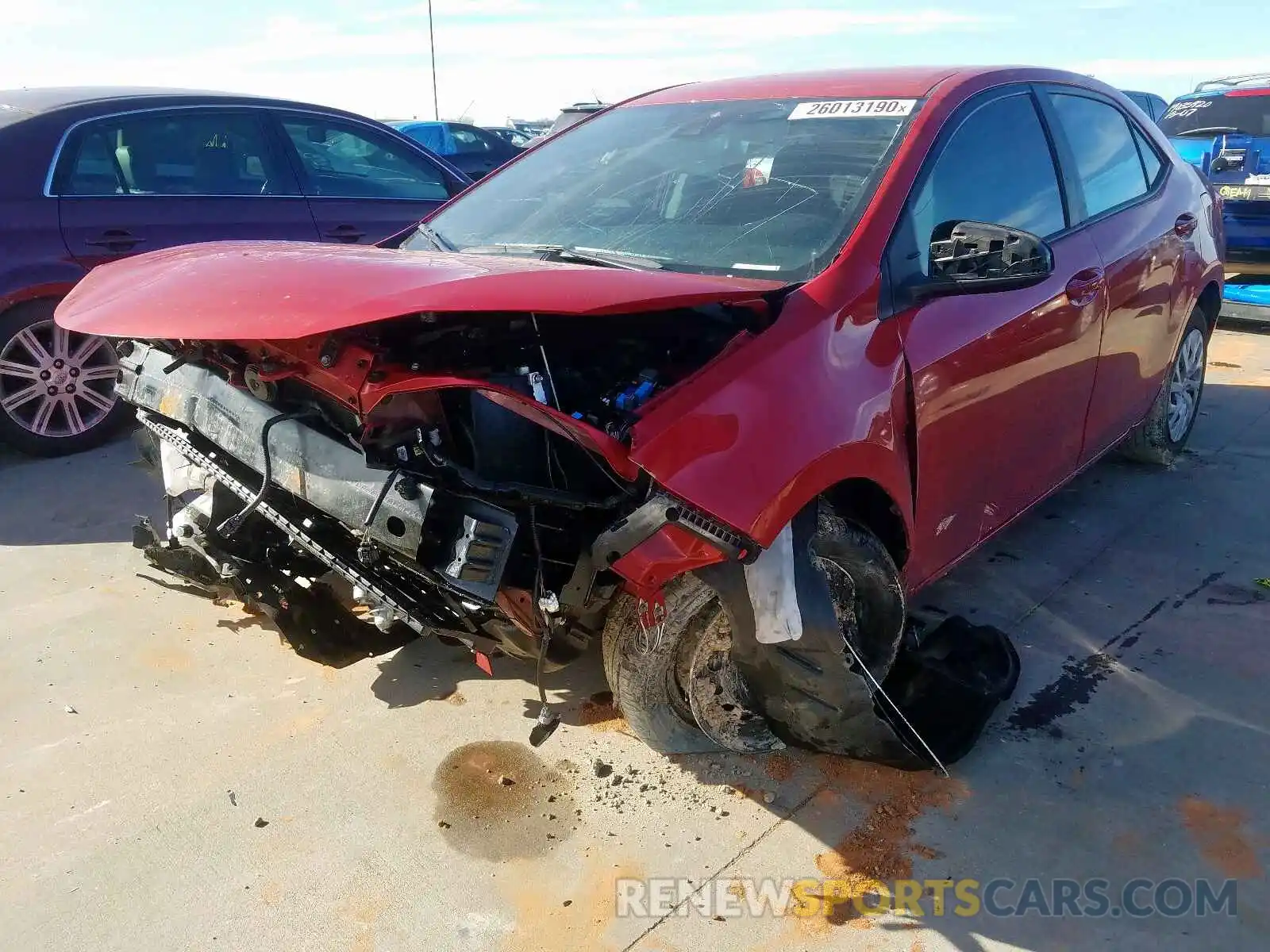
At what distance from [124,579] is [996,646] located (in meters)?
3.14

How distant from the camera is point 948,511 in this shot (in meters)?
2.81

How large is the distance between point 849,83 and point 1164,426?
8.46 ft

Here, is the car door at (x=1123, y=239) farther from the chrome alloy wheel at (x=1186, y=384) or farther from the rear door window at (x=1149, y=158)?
the chrome alloy wheel at (x=1186, y=384)

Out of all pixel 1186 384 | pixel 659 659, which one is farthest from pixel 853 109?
pixel 1186 384

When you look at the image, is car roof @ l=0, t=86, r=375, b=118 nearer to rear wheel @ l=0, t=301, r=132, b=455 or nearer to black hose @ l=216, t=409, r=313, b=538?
rear wheel @ l=0, t=301, r=132, b=455

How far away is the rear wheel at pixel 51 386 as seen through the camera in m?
4.78

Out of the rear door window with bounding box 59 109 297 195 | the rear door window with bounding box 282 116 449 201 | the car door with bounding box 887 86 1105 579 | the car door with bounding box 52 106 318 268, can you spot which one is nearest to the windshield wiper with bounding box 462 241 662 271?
the car door with bounding box 887 86 1105 579

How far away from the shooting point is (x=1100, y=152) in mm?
3695

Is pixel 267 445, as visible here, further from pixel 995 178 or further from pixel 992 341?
pixel 995 178

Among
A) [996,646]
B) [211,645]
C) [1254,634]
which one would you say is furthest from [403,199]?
[1254,634]

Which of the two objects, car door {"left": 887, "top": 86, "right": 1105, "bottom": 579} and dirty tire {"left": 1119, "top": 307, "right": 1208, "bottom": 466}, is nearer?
car door {"left": 887, "top": 86, "right": 1105, "bottom": 579}

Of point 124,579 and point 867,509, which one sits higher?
point 867,509

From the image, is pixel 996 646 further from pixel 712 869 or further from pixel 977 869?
pixel 712 869

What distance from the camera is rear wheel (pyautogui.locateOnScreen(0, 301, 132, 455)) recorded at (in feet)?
15.7
